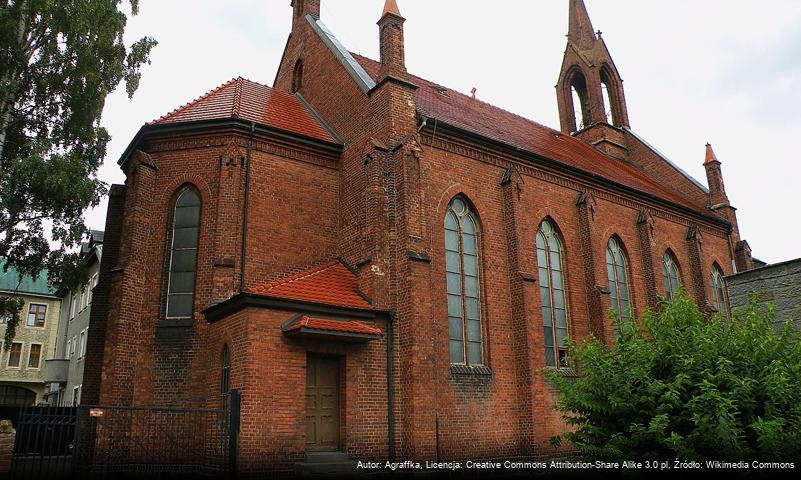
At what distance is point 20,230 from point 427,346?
1041 cm

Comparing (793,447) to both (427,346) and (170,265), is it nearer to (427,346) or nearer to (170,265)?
(427,346)

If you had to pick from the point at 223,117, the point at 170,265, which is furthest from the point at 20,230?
the point at 223,117

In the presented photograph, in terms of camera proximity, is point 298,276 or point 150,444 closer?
point 150,444

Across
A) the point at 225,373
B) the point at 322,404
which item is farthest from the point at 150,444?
the point at 322,404

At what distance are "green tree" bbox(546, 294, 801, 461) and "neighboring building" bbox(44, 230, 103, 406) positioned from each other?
25883mm

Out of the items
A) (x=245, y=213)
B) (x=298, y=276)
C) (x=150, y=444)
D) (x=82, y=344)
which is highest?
(x=245, y=213)

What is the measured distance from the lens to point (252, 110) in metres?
17.5

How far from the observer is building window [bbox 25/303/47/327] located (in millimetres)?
43500

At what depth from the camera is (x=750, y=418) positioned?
8047 mm

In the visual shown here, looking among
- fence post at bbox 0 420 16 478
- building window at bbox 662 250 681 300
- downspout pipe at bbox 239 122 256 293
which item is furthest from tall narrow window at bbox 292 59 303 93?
fence post at bbox 0 420 16 478

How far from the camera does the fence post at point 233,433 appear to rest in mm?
11461

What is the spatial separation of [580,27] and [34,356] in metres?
40.6

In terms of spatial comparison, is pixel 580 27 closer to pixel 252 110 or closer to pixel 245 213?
pixel 252 110

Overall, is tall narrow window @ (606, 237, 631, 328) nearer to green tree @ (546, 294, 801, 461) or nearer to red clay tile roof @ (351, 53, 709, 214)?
red clay tile roof @ (351, 53, 709, 214)
